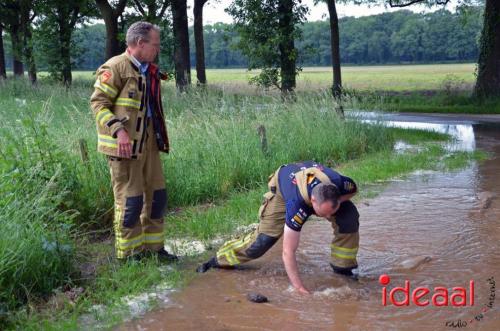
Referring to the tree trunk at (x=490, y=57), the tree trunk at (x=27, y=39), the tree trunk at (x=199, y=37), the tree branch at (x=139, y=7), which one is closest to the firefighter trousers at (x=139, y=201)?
the tree trunk at (x=490, y=57)

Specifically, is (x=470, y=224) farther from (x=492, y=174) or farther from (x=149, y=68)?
(x=149, y=68)

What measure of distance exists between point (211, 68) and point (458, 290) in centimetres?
9630

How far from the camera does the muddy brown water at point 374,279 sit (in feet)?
14.3

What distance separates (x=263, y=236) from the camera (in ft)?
17.2

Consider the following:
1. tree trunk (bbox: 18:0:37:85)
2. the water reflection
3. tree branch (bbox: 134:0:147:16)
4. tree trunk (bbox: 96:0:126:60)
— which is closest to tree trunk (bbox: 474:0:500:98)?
the water reflection

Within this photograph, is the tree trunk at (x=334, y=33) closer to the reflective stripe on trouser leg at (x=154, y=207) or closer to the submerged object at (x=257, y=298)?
the reflective stripe on trouser leg at (x=154, y=207)

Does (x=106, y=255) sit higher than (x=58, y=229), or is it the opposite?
(x=58, y=229)

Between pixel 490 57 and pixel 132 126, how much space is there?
2108 cm

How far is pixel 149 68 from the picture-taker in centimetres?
546

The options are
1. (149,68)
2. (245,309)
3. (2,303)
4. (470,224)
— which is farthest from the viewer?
(470,224)

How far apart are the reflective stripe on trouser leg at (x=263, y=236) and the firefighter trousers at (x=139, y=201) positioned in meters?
0.76

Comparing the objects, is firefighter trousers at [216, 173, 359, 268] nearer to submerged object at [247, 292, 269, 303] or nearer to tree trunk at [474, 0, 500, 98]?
submerged object at [247, 292, 269, 303]

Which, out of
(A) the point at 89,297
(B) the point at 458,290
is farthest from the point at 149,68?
(B) the point at 458,290

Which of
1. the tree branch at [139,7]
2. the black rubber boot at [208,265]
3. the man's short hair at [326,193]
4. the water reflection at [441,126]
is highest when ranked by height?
the tree branch at [139,7]
